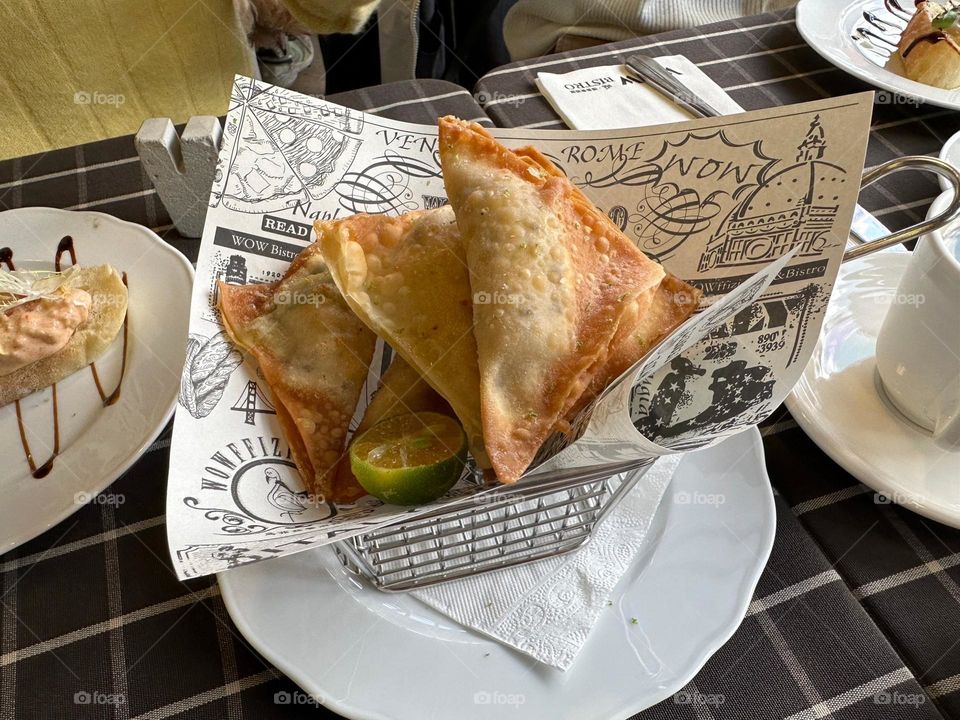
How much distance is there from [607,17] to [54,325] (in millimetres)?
1790

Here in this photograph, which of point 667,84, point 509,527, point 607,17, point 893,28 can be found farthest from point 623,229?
point 607,17

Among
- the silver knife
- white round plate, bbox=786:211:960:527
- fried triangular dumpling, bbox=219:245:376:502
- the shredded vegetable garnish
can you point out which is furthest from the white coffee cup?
the shredded vegetable garnish

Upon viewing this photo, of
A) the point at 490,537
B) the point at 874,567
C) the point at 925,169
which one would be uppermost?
the point at 925,169

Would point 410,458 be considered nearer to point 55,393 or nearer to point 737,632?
point 737,632

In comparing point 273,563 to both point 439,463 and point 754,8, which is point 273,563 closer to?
point 439,463

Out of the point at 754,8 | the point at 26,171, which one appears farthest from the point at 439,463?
the point at 754,8

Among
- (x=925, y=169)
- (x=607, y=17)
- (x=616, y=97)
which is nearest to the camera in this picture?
(x=925, y=169)

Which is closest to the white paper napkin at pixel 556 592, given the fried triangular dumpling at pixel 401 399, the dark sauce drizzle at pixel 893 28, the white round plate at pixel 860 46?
the fried triangular dumpling at pixel 401 399

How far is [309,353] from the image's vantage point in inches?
35.8

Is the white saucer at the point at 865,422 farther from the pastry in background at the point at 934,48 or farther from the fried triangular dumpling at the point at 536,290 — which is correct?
the pastry in background at the point at 934,48

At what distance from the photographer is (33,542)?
819mm

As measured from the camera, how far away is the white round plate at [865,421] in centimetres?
81

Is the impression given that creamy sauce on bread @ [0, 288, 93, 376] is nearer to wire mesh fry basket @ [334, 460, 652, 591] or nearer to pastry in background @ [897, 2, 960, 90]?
wire mesh fry basket @ [334, 460, 652, 591]

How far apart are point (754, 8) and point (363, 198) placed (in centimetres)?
185
